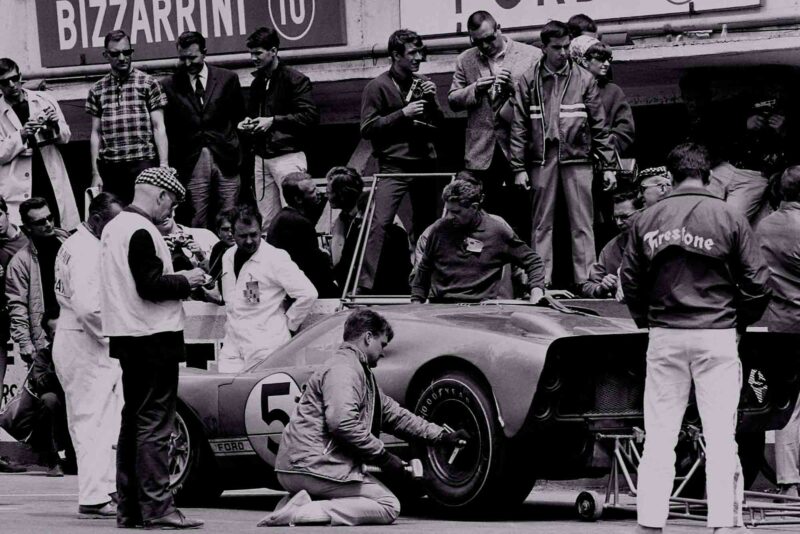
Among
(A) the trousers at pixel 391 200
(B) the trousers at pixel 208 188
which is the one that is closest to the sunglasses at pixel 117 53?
(B) the trousers at pixel 208 188

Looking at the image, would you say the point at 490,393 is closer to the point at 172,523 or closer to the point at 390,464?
the point at 390,464

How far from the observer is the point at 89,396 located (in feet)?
36.1

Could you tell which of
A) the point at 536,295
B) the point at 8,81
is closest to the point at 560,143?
the point at 536,295

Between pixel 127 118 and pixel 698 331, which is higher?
pixel 127 118

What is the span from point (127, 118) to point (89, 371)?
15.7 ft

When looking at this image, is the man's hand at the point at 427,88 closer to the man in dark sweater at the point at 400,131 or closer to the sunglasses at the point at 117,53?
the man in dark sweater at the point at 400,131

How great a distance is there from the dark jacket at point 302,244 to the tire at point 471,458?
3298mm

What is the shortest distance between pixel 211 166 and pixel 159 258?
5.58m

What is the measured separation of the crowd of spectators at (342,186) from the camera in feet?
39.5

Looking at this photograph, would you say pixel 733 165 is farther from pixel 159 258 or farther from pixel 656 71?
pixel 159 258

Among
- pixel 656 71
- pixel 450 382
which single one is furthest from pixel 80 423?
pixel 656 71

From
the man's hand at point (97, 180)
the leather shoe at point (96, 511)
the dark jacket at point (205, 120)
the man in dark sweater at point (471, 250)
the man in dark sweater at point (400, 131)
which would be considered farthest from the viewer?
the man's hand at point (97, 180)

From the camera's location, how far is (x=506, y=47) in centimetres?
1383

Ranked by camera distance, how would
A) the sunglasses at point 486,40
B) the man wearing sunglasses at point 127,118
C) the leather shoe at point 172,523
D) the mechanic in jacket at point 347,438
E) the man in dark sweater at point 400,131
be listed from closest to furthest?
the leather shoe at point 172,523 < the mechanic in jacket at point 347,438 < the sunglasses at point 486,40 < the man in dark sweater at point 400,131 < the man wearing sunglasses at point 127,118
